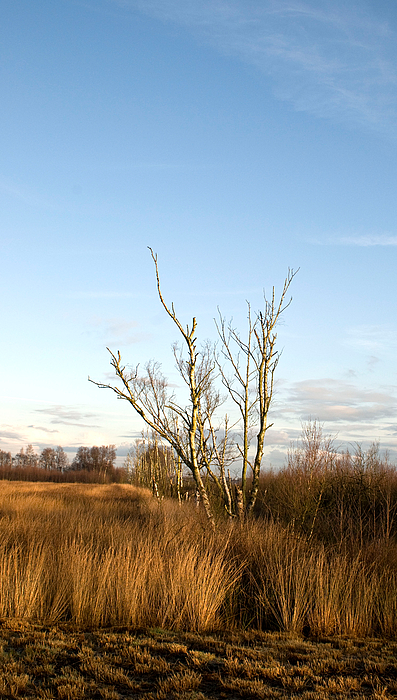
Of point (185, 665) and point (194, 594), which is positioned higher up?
point (194, 594)

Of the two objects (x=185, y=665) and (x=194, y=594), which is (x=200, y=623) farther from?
(x=185, y=665)

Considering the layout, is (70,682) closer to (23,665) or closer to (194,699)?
Answer: (23,665)

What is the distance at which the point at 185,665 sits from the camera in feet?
13.8

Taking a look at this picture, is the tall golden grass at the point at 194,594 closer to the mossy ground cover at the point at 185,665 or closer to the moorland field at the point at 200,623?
the moorland field at the point at 200,623

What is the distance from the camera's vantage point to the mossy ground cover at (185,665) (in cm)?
371

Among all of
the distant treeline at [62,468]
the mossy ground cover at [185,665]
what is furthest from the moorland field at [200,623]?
the distant treeline at [62,468]

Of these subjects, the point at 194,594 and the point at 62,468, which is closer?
the point at 194,594

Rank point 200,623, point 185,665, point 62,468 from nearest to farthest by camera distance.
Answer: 1. point 185,665
2. point 200,623
3. point 62,468

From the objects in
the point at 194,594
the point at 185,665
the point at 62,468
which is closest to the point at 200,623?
the point at 194,594

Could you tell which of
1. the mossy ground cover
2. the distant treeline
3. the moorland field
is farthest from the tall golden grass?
the distant treeline

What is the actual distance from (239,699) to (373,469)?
55.1 feet

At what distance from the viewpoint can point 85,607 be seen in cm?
578

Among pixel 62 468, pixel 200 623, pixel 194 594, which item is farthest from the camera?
pixel 62 468

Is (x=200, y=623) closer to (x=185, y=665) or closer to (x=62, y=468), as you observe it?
(x=185, y=665)
